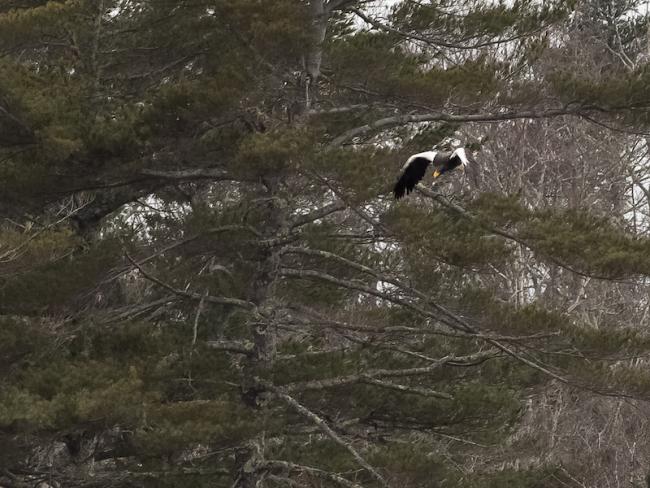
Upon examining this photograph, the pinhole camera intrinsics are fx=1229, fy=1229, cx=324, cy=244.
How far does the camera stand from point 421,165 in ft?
30.2

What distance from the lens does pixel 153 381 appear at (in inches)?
399

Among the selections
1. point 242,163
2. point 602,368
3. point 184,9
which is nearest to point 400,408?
point 602,368

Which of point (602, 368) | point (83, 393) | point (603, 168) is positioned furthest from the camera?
point (603, 168)

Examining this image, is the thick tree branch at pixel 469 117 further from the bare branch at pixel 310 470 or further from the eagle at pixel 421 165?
the bare branch at pixel 310 470

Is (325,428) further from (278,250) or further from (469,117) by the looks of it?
(469,117)

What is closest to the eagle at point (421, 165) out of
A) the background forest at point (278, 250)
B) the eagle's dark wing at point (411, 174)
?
the eagle's dark wing at point (411, 174)

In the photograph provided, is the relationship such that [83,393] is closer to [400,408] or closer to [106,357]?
[106,357]

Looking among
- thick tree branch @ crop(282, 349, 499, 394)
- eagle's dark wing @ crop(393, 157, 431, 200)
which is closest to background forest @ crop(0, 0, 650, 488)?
thick tree branch @ crop(282, 349, 499, 394)

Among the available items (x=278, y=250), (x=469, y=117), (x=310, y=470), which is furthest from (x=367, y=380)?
(x=469, y=117)

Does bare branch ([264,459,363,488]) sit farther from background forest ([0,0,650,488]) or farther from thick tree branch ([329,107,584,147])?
thick tree branch ([329,107,584,147])

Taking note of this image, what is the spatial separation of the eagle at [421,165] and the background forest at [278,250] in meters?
0.17

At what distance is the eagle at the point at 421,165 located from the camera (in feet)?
29.6

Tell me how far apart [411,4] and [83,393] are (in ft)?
15.1

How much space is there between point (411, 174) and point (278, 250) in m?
2.04
